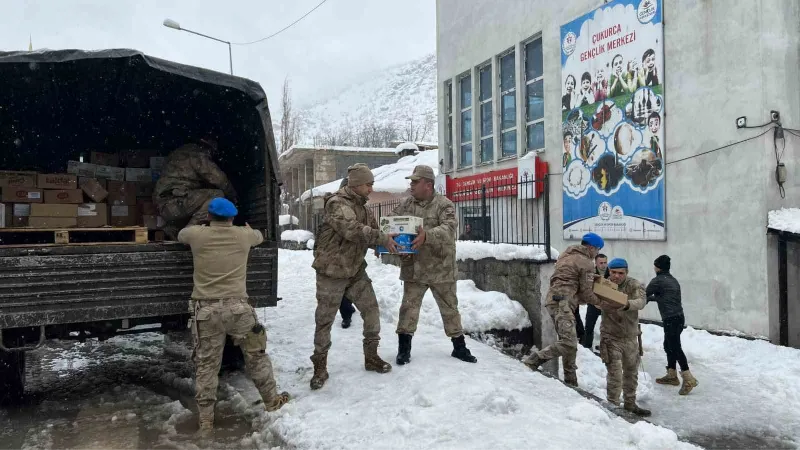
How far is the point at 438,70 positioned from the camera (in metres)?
17.0

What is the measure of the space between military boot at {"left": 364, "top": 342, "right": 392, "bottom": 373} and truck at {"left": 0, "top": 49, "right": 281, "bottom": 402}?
0.97m

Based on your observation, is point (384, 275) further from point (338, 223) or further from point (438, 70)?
point (438, 70)

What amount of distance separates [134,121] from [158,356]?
9.38 feet

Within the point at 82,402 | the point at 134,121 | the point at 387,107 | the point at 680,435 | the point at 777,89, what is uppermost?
the point at 387,107

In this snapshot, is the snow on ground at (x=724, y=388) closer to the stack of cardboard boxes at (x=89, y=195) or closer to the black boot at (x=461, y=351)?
the black boot at (x=461, y=351)

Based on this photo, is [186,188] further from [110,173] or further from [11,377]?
[11,377]

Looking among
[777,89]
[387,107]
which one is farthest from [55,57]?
[387,107]

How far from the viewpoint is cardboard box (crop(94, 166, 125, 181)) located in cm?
583

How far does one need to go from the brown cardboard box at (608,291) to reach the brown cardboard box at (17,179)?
18.1 feet

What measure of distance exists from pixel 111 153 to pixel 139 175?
0.85 m

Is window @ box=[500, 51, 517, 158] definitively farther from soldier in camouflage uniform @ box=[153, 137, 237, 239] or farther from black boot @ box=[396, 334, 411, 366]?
soldier in camouflage uniform @ box=[153, 137, 237, 239]

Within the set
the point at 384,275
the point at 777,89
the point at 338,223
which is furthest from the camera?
the point at 384,275

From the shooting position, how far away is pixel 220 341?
14.3 ft

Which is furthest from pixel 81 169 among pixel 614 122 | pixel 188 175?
pixel 614 122
